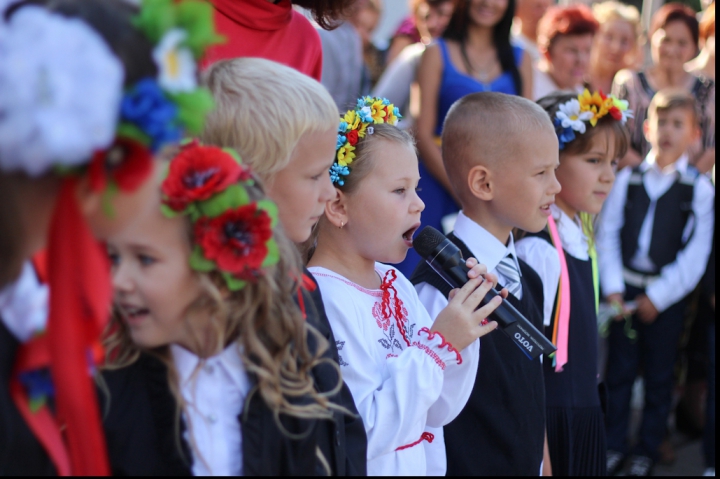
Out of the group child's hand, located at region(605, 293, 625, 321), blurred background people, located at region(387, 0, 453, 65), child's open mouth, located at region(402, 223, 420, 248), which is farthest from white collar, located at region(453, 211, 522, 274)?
blurred background people, located at region(387, 0, 453, 65)

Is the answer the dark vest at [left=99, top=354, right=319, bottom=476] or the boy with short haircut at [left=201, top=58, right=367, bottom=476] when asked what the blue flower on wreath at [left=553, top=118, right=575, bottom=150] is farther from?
the dark vest at [left=99, top=354, right=319, bottom=476]

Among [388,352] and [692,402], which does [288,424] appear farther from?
[692,402]

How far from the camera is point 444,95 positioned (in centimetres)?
394

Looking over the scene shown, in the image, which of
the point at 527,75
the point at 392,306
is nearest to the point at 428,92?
the point at 527,75

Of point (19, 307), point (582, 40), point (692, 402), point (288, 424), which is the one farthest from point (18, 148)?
point (692, 402)

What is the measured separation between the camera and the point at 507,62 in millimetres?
4059

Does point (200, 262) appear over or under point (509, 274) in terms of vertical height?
over

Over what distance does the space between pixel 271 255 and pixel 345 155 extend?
84cm

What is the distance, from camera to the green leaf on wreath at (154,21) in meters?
1.09

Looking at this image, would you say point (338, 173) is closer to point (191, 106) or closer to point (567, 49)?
point (191, 106)

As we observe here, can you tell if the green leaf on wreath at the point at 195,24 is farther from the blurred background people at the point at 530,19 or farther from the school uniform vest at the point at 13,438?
the blurred background people at the point at 530,19

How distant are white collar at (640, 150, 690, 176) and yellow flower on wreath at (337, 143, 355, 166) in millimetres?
2952

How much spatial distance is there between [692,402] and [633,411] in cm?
50

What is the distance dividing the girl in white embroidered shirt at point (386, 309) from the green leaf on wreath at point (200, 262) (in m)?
0.64
